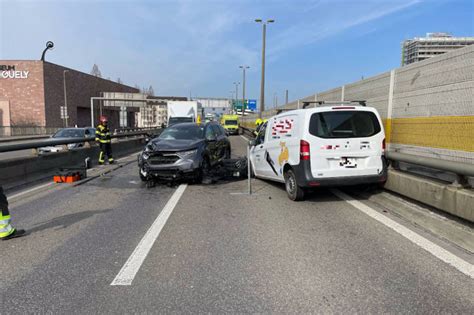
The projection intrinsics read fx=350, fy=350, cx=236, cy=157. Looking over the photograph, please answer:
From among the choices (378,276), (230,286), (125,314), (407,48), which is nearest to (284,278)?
(230,286)

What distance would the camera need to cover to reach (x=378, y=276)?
3.79 meters

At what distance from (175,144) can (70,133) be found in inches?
453

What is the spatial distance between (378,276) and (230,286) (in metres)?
1.61

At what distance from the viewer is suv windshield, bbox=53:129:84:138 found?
1803 centimetres

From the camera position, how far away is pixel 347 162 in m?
6.77

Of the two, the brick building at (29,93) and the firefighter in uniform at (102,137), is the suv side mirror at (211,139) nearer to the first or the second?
the firefighter in uniform at (102,137)

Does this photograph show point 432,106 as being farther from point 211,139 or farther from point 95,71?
point 95,71

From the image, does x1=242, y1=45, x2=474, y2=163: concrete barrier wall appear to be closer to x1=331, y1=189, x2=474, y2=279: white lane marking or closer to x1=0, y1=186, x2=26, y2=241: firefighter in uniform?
x1=331, y1=189, x2=474, y2=279: white lane marking

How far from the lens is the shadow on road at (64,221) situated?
5.63 m

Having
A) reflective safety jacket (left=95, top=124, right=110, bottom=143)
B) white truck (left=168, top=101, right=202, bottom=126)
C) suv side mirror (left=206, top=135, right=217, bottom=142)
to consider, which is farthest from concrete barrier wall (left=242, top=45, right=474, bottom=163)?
white truck (left=168, top=101, right=202, bottom=126)

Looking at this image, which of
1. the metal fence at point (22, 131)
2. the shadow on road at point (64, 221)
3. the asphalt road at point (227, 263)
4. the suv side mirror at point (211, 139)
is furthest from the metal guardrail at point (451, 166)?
the metal fence at point (22, 131)

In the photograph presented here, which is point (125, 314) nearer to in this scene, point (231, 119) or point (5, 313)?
point (5, 313)

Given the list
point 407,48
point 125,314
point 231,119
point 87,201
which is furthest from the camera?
point 231,119

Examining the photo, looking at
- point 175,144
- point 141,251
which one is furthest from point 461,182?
point 175,144
